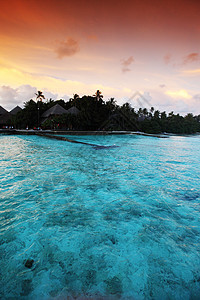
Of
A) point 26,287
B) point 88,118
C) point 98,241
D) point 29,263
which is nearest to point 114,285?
point 98,241

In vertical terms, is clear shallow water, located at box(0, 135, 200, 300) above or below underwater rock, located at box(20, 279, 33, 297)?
above

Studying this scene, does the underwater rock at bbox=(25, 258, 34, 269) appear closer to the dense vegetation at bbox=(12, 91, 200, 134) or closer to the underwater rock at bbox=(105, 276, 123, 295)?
the underwater rock at bbox=(105, 276, 123, 295)

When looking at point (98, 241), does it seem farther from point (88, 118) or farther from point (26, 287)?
point (88, 118)

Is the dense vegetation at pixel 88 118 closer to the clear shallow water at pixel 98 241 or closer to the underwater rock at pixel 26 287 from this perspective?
the clear shallow water at pixel 98 241

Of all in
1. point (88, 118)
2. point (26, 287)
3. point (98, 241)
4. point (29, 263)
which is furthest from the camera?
point (88, 118)

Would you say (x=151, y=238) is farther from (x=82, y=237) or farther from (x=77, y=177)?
(x=77, y=177)

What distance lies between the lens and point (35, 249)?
2.21 meters

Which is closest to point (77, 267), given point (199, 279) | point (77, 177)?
point (199, 279)

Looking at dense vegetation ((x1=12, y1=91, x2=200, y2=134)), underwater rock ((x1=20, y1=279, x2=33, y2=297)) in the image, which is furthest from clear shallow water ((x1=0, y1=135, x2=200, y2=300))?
dense vegetation ((x1=12, y1=91, x2=200, y2=134))

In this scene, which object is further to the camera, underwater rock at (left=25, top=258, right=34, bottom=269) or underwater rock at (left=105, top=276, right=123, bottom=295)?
underwater rock at (left=25, top=258, right=34, bottom=269)

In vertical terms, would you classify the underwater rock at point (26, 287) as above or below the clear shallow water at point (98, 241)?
below

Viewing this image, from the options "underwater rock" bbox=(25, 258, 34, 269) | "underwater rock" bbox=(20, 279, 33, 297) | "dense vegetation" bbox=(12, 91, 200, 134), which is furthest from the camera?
"dense vegetation" bbox=(12, 91, 200, 134)

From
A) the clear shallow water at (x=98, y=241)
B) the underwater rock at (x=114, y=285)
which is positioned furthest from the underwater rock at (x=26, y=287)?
the underwater rock at (x=114, y=285)

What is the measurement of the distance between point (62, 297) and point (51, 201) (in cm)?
214
